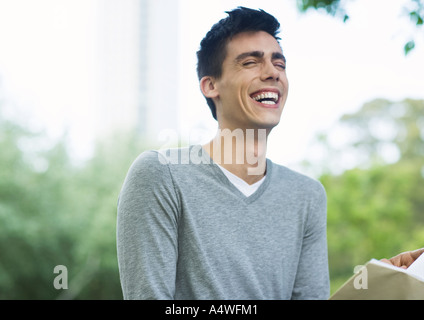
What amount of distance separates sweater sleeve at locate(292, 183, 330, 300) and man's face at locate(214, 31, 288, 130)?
398mm

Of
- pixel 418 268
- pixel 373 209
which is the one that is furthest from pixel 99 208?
pixel 418 268

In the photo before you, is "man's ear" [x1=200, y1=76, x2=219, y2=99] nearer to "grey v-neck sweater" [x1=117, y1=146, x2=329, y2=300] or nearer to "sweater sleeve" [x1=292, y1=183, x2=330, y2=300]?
"grey v-neck sweater" [x1=117, y1=146, x2=329, y2=300]

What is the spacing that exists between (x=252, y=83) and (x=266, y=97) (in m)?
0.08

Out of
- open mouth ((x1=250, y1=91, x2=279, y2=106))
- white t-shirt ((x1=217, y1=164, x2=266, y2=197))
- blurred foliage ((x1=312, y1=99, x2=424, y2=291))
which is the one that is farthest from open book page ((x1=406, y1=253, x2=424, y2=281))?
blurred foliage ((x1=312, y1=99, x2=424, y2=291))

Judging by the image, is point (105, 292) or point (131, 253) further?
point (105, 292)

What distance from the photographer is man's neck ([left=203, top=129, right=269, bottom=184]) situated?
2.01 metres

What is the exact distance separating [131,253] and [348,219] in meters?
19.9

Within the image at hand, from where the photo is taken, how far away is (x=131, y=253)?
1676 millimetres

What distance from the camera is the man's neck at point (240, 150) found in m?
2.01

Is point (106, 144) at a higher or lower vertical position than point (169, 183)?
lower

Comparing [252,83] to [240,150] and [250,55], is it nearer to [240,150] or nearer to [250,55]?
[250,55]

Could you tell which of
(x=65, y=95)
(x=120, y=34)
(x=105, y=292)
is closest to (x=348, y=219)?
(x=105, y=292)

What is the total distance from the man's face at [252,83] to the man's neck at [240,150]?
0.03 metres
